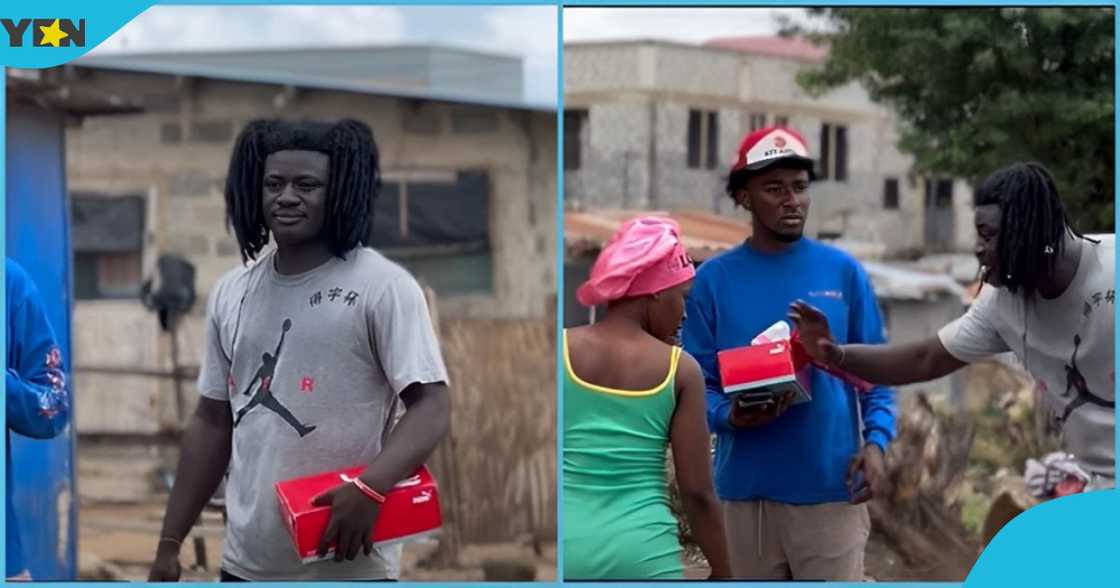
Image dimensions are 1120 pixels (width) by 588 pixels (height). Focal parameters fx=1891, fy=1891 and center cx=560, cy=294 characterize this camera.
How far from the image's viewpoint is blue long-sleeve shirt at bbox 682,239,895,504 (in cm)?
547

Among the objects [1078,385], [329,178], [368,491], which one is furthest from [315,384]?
[1078,385]

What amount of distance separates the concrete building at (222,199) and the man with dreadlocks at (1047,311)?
4.16 m

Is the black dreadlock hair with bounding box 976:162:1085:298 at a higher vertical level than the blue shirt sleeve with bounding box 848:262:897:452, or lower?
higher

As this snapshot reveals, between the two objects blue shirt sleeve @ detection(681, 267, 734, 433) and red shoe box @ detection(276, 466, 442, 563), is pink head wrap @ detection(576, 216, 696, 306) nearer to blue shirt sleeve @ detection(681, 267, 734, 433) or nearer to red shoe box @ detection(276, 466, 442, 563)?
blue shirt sleeve @ detection(681, 267, 734, 433)

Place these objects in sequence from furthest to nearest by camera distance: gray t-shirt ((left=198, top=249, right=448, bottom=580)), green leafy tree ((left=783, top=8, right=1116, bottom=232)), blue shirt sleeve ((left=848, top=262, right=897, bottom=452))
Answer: green leafy tree ((left=783, top=8, right=1116, bottom=232))
blue shirt sleeve ((left=848, top=262, right=897, bottom=452))
gray t-shirt ((left=198, top=249, right=448, bottom=580))

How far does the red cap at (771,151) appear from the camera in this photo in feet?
18.3

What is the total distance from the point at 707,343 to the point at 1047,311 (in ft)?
3.18

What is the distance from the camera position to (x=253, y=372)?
5.16 metres

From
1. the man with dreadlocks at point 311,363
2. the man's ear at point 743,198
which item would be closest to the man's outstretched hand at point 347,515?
the man with dreadlocks at point 311,363

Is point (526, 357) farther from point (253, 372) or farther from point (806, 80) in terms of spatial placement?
point (253, 372)

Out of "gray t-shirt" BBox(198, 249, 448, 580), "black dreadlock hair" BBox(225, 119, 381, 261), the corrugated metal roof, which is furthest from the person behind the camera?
the corrugated metal roof

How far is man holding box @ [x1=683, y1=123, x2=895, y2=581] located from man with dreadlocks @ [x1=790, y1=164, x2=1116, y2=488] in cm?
10

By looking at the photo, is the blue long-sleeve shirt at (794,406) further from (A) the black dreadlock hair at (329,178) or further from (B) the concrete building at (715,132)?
(A) the black dreadlock hair at (329,178)

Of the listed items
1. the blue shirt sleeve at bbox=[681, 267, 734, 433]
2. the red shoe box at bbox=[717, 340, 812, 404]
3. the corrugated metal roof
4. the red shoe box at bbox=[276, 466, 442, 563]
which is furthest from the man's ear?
the corrugated metal roof
